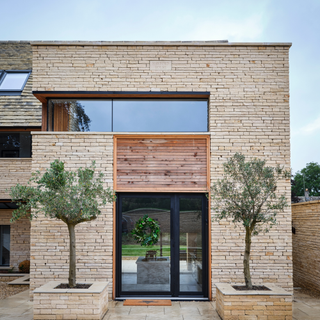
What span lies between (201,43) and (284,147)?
10.6 feet

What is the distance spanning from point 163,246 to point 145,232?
0.54 meters

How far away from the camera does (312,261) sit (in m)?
9.66

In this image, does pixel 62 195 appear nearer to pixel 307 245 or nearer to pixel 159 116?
A: pixel 159 116

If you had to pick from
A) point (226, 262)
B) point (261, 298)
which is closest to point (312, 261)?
point (226, 262)

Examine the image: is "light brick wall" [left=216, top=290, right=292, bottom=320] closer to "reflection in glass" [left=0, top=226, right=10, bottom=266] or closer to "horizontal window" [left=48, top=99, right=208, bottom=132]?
"horizontal window" [left=48, top=99, right=208, bottom=132]

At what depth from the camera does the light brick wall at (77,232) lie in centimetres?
773

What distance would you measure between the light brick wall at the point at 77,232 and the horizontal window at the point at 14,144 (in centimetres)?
344

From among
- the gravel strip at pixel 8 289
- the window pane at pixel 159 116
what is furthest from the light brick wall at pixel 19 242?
the window pane at pixel 159 116

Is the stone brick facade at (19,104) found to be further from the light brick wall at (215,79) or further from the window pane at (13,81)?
the light brick wall at (215,79)

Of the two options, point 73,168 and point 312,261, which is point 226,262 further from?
point 73,168

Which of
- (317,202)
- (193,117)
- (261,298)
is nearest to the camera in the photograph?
(261,298)

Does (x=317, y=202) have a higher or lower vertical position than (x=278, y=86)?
lower

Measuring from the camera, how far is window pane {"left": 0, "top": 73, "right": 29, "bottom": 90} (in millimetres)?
12203

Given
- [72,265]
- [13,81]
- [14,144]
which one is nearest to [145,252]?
[72,265]
